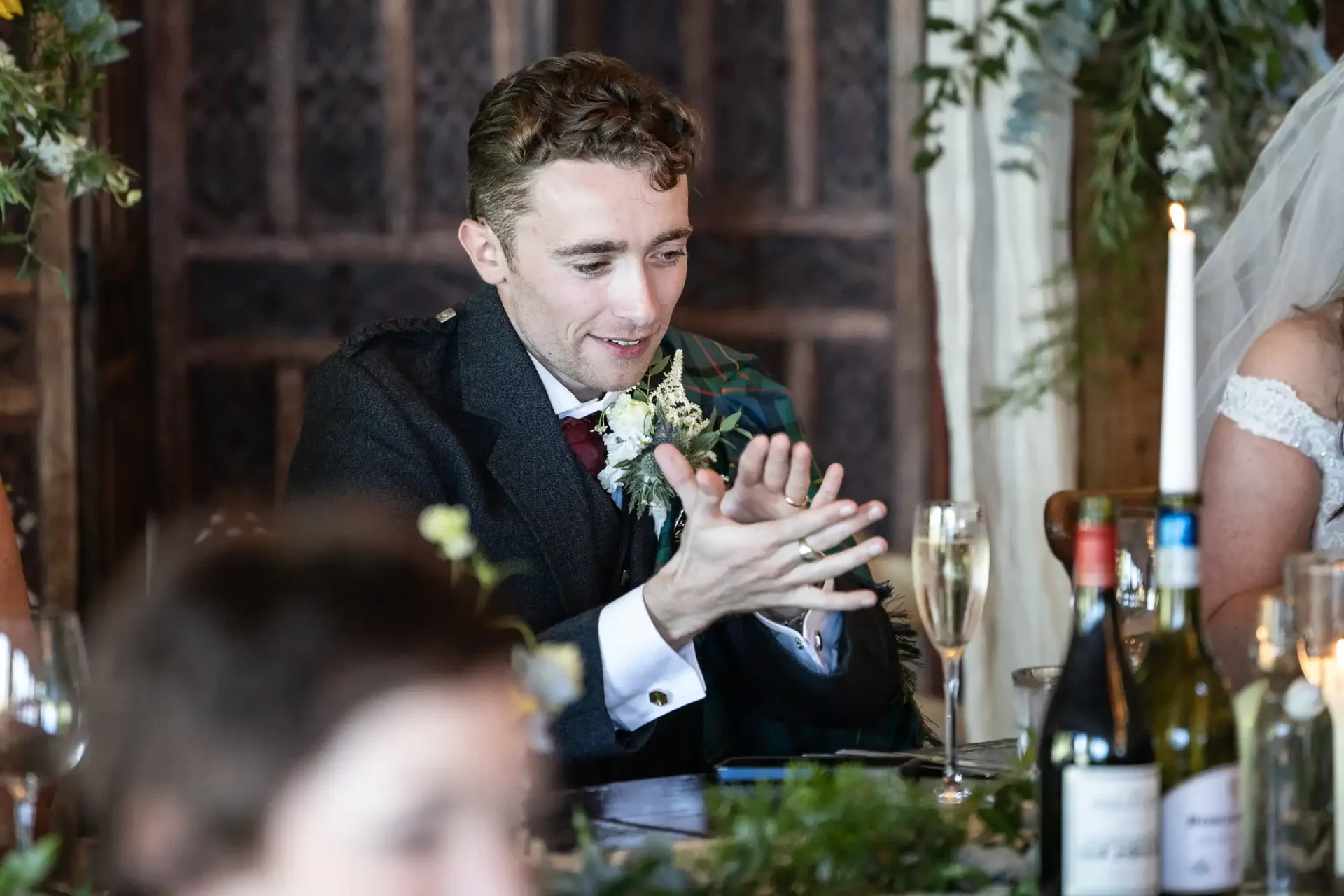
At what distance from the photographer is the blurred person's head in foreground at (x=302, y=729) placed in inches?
27.4

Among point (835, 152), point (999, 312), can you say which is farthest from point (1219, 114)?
point (835, 152)

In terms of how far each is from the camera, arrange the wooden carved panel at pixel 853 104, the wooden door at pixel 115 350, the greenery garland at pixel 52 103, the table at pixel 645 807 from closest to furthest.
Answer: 1. the table at pixel 645 807
2. the greenery garland at pixel 52 103
3. the wooden door at pixel 115 350
4. the wooden carved panel at pixel 853 104

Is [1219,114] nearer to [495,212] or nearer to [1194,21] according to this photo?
[1194,21]

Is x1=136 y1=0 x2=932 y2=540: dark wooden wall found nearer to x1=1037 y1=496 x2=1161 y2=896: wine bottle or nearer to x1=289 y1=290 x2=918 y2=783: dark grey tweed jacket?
x1=289 y1=290 x2=918 y2=783: dark grey tweed jacket

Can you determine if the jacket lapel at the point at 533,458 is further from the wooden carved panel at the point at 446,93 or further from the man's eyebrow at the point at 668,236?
the wooden carved panel at the point at 446,93

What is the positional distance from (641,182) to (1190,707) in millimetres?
1107

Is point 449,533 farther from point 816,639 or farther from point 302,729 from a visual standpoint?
point 816,639

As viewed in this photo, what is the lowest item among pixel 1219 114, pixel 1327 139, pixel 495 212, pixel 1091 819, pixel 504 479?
pixel 1091 819

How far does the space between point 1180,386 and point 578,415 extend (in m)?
1.17

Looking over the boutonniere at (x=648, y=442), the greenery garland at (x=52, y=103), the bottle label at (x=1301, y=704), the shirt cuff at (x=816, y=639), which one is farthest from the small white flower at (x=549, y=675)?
the greenery garland at (x=52, y=103)

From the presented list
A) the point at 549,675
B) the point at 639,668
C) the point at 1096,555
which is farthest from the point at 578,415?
the point at 549,675

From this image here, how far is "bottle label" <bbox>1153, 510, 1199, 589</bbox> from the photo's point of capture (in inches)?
42.1

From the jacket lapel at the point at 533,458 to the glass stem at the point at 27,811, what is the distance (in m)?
0.89

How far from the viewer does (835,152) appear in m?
4.23
